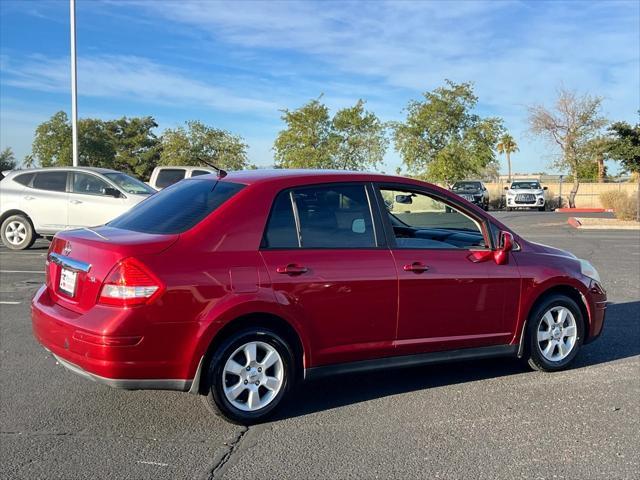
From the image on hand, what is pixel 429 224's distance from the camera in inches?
257

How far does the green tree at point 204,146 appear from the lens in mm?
43094

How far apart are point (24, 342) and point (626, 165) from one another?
2437 centimetres

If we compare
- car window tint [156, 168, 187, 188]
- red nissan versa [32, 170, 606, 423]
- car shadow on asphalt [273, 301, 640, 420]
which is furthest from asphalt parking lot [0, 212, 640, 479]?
car window tint [156, 168, 187, 188]

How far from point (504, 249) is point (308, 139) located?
3279 cm

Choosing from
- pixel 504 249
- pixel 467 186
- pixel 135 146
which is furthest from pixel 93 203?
pixel 135 146

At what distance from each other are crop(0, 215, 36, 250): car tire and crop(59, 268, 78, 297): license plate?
10420 mm

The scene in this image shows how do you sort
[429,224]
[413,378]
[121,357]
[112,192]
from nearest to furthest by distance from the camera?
Result: [121,357], [413,378], [429,224], [112,192]

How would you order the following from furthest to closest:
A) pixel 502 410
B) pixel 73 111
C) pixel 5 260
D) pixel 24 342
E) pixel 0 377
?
pixel 73 111 → pixel 5 260 → pixel 24 342 → pixel 0 377 → pixel 502 410

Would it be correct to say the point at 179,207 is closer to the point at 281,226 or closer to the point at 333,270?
the point at 281,226

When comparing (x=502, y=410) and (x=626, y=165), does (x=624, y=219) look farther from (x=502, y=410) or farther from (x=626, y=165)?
(x=502, y=410)

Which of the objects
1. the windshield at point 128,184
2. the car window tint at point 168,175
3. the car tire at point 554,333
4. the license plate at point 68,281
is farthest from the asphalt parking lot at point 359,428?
the car window tint at point 168,175

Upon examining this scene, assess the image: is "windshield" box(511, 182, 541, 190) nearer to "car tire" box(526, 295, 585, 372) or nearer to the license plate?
"car tire" box(526, 295, 585, 372)

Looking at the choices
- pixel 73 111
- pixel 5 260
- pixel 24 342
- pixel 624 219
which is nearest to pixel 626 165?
pixel 624 219

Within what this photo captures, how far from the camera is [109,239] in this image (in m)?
4.43
